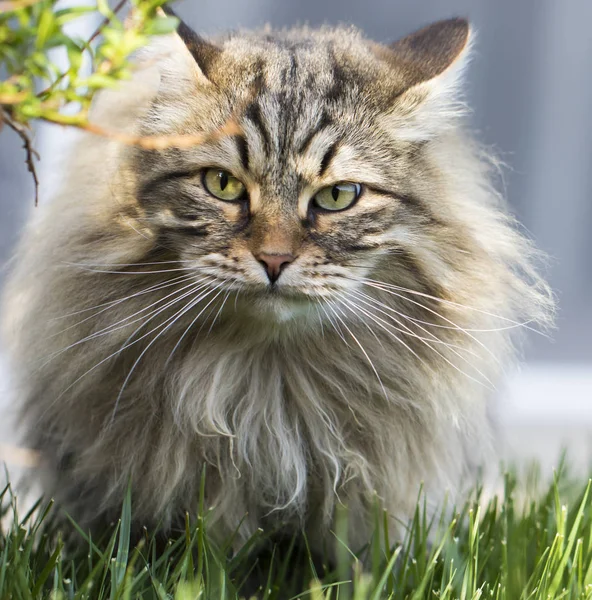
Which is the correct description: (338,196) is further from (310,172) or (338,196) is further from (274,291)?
(274,291)

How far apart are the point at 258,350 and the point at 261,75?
50 centimetres

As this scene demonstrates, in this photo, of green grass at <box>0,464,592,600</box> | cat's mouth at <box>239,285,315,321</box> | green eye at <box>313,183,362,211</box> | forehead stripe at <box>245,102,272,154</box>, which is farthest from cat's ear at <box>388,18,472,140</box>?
green grass at <box>0,464,592,600</box>

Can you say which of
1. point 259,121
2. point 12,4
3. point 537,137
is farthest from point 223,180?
point 537,137

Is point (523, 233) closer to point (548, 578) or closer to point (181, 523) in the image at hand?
point (548, 578)

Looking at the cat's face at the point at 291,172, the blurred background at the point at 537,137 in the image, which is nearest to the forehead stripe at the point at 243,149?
the cat's face at the point at 291,172

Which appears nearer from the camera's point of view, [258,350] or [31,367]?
[258,350]

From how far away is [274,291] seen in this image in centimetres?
136

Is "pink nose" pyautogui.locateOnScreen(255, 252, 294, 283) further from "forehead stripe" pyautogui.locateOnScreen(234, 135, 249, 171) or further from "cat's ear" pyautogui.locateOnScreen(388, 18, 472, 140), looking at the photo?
"cat's ear" pyautogui.locateOnScreen(388, 18, 472, 140)

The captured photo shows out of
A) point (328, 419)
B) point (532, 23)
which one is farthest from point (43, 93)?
point (532, 23)

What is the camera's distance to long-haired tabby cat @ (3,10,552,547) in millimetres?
1400

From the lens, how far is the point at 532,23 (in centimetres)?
338

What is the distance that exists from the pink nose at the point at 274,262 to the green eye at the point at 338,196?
0.14m

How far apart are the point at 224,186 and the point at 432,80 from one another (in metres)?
0.42

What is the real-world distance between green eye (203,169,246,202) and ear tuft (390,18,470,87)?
0.37m
